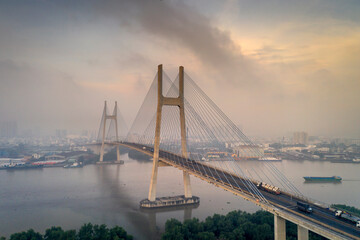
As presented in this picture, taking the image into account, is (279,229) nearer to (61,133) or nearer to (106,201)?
(106,201)

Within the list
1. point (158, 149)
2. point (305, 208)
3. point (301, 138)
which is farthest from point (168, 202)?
point (301, 138)

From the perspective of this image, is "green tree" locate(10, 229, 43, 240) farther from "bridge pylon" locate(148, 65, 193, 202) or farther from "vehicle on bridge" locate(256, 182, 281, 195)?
"vehicle on bridge" locate(256, 182, 281, 195)

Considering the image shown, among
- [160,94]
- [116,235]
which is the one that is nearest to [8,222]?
[116,235]

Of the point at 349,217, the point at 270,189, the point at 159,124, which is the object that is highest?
the point at 159,124

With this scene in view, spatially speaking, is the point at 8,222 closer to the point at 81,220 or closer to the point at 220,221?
the point at 81,220

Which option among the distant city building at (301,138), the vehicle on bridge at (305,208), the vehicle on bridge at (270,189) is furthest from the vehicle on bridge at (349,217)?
the distant city building at (301,138)

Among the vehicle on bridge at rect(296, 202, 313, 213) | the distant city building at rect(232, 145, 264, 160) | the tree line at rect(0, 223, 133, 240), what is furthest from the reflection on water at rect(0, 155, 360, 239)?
the distant city building at rect(232, 145, 264, 160)

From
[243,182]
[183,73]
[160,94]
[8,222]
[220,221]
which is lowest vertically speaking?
[8,222]

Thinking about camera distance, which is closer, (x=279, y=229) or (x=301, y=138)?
(x=279, y=229)
